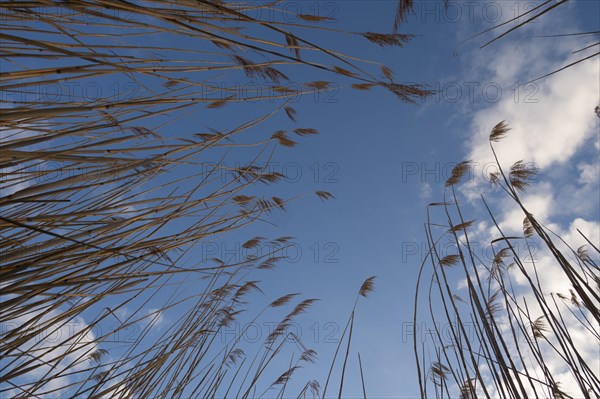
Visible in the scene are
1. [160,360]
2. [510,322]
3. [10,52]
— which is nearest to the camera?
[10,52]

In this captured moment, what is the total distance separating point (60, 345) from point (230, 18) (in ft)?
4.58

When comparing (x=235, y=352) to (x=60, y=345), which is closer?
(x=60, y=345)

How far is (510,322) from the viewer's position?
2232 mm

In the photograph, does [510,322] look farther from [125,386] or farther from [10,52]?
[10,52]

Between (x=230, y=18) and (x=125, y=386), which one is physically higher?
(x=230, y=18)

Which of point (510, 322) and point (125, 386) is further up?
point (510, 322)

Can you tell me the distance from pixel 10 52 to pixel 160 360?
4.87 feet

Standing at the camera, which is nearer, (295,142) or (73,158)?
(73,158)

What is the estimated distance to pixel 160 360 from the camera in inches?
77.2

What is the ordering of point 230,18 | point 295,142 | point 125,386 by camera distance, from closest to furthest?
point 230,18, point 125,386, point 295,142

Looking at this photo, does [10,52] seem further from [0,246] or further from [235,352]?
[235,352]

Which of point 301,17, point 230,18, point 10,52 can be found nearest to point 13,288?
point 10,52

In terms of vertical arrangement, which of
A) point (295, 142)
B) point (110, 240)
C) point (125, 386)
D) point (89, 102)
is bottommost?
point (125, 386)

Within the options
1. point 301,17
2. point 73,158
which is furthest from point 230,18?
point 73,158
